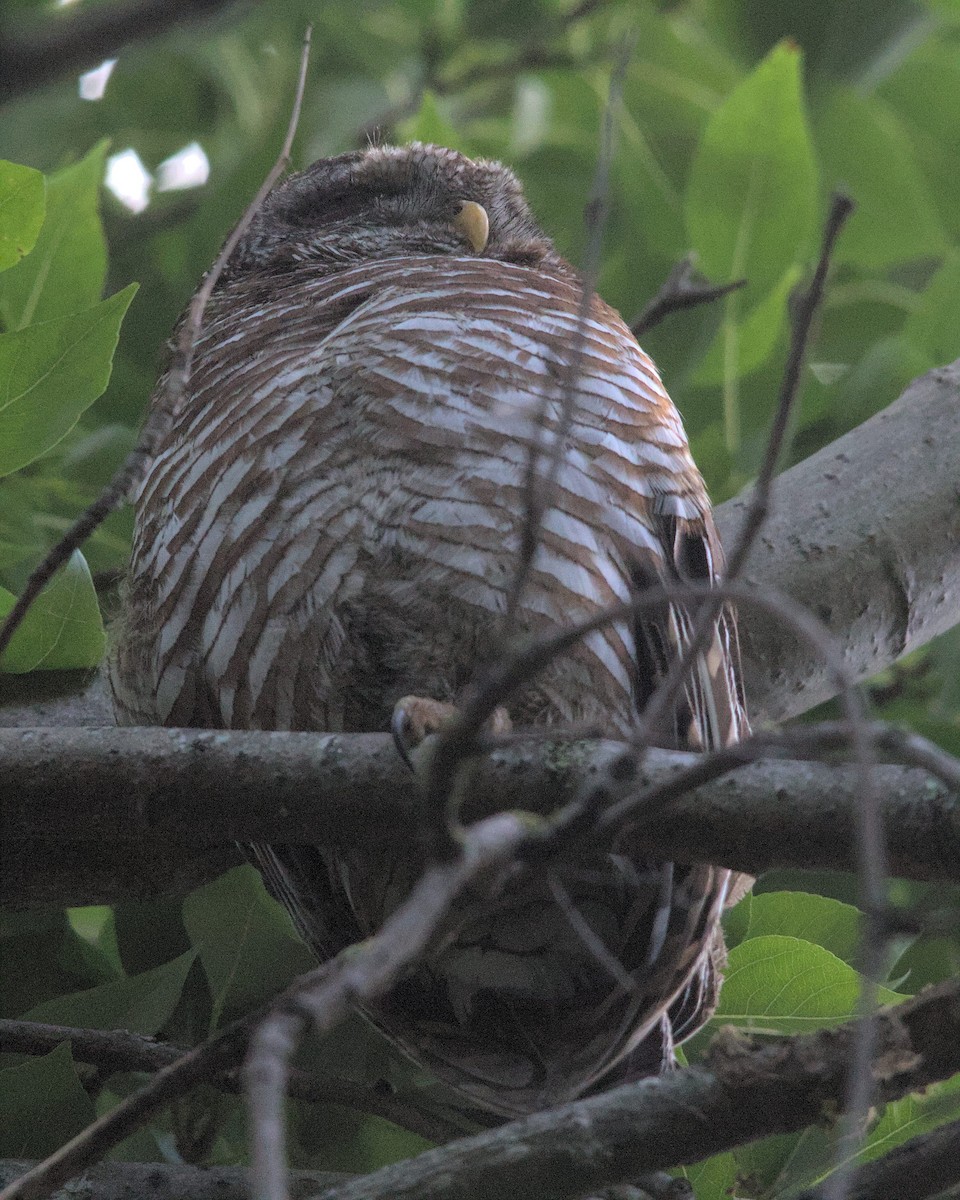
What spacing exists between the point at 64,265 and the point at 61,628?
989 mm

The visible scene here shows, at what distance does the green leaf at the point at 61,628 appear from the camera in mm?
2354

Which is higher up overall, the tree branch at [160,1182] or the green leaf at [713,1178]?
the green leaf at [713,1178]

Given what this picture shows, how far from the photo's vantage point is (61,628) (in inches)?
96.4

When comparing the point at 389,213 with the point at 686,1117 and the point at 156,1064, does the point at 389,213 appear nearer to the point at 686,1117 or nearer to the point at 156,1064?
the point at 156,1064

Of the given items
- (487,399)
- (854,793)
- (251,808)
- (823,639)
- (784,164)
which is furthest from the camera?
(784,164)

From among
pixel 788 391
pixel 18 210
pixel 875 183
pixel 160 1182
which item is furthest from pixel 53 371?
pixel 875 183

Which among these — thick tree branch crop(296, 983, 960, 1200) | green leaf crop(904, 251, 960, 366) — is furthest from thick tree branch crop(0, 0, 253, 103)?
green leaf crop(904, 251, 960, 366)

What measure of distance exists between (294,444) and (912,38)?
270 cm

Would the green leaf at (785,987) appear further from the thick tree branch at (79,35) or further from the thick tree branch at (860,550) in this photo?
the thick tree branch at (79,35)

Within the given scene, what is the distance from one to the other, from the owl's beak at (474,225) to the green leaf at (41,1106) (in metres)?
2.03

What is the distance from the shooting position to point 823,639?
1.18 metres

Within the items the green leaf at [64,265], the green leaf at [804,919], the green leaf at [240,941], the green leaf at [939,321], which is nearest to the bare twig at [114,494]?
the green leaf at [240,941]

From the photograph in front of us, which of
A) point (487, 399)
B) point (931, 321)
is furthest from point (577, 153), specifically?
point (487, 399)

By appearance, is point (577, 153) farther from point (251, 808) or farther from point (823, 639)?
point (823, 639)
